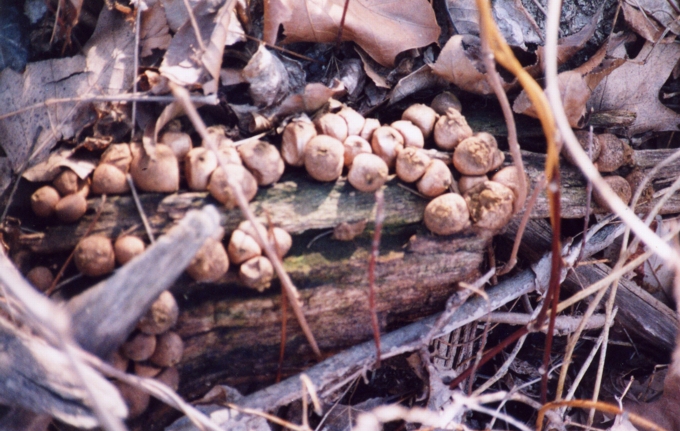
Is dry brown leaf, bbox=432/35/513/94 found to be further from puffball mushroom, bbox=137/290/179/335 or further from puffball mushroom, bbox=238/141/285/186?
puffball mushroom, bbox=137/290/179/335

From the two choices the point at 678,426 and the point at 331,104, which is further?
the point at 678,426

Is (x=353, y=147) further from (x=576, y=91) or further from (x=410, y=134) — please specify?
(x=576, y=91)

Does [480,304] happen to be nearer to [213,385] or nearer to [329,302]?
[329,302]

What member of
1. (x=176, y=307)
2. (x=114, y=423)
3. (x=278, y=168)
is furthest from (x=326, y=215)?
(x=114, y=423)

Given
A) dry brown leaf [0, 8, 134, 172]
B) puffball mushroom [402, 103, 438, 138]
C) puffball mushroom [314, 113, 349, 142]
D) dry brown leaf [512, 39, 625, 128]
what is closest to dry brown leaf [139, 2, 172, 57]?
dry brown leaf [0, 8, 134, 172]

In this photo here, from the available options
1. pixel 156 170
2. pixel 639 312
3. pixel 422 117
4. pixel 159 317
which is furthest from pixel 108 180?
pixel 639 312

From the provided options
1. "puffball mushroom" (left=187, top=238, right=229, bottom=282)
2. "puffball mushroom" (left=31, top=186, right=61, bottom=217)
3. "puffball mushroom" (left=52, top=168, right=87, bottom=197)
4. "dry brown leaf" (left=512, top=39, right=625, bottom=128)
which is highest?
"dry brown leaf" (left=512, top=39, right=625, bottom=128)

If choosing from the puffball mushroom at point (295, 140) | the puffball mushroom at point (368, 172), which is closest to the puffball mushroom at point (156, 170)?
the puffball mushroom at point (295, 140)
